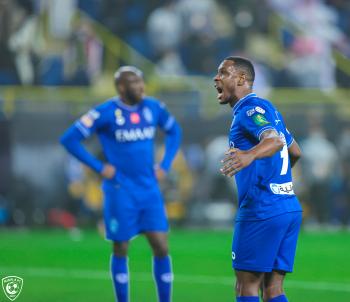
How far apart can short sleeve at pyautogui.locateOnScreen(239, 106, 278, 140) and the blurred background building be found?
11.9 m

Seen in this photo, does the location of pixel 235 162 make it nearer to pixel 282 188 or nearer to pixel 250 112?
pixel 250 112

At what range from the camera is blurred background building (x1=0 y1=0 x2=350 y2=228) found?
17312 mm

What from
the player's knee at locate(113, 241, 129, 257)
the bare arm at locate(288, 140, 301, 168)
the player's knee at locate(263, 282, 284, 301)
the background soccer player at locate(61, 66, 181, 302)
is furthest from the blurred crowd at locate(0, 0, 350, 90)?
the player's knee at locate(263, 282, 284, 301)

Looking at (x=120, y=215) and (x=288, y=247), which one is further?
(x=120, y=215)

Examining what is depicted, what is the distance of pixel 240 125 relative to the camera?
5.43 m

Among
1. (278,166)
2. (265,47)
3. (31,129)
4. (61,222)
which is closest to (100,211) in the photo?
(61,222)

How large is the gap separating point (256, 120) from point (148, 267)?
21.1 ft

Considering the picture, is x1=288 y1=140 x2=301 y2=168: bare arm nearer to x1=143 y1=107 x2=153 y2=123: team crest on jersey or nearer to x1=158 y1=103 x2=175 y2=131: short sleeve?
x1=143 y1=107 x2=153 y2=123: team crest on jersey

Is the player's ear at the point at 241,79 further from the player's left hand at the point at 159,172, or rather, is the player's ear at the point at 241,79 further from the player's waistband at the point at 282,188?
the player's left hand at the point at 159,172

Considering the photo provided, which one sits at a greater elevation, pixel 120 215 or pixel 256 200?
pixel 256 200

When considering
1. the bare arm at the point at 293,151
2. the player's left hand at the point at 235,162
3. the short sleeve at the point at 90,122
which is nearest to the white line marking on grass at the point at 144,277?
the short sleeve at the point at 90,122

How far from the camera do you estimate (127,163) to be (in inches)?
323

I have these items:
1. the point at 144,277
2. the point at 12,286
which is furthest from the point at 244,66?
the point at 144,277

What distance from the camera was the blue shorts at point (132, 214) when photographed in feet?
26.4
